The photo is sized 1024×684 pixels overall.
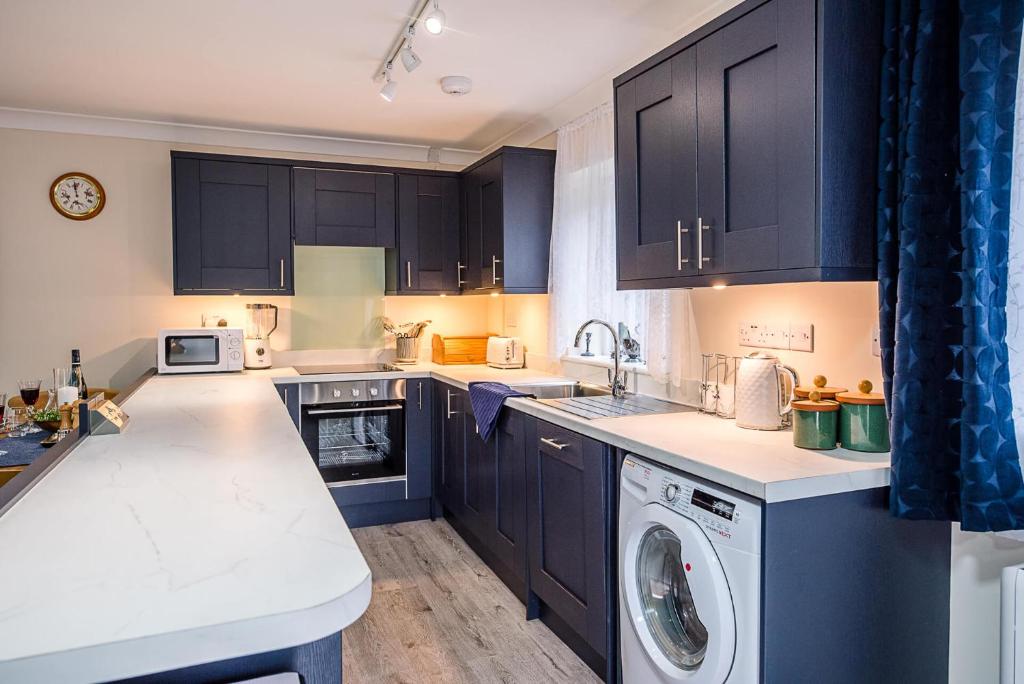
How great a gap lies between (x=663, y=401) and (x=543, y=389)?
709 millimetres

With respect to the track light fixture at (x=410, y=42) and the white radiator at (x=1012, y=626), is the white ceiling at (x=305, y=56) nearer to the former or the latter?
the track light fixture at (x=410, y=42)

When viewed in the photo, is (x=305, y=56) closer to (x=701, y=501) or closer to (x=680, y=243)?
(x=680, y=243)

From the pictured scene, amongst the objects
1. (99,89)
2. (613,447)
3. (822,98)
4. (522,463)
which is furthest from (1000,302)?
(99,89)

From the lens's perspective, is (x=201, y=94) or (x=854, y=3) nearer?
(x=854, y=3)

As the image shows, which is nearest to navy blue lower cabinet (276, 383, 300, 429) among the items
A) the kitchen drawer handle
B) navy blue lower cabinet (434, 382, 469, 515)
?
navy blue lower cabinet (434, 382, 469, 515)

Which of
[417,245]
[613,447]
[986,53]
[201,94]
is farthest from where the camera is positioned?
[417,245]

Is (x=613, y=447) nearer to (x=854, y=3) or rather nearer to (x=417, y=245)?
(x=854, y=3)

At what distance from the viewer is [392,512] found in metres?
4.23

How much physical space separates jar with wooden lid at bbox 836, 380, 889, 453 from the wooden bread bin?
2.93m

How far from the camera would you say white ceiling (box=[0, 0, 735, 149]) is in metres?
2.69

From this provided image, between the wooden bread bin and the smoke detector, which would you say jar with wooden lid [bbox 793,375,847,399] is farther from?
the wooden bread bin

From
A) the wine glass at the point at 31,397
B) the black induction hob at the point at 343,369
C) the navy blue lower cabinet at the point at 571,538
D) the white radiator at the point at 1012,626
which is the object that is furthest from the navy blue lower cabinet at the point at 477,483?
the white radiator at the point at 1012,626

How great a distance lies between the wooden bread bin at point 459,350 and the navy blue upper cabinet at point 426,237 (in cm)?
33

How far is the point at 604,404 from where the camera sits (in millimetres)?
2871
